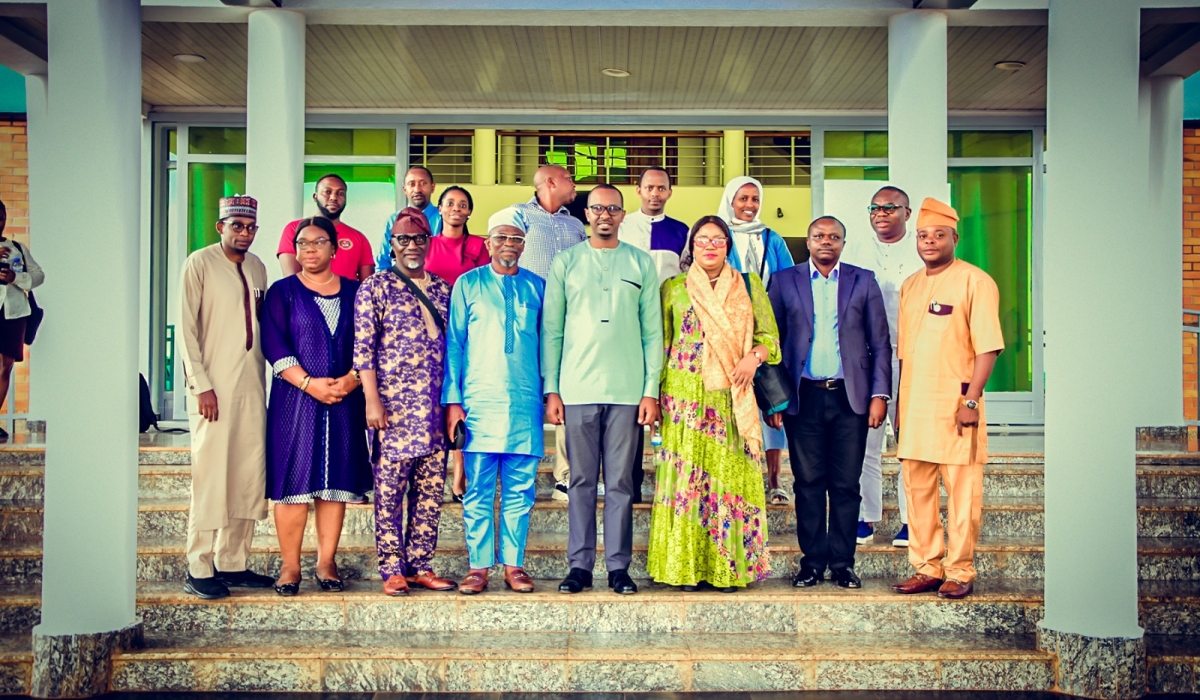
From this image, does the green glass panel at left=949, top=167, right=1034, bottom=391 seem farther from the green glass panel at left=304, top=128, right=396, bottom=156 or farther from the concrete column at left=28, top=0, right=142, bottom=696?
the concrete column at left=28, top=0, right=142, bottom=696

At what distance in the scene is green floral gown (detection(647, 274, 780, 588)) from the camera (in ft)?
15.7

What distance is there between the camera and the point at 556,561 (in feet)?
17.0

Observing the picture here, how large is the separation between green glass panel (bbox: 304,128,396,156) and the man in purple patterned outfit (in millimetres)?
5143

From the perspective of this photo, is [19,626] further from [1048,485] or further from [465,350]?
[1048,485]

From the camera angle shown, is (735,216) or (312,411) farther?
(735,216)

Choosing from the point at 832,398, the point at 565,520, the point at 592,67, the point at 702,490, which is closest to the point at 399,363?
the point at 565,520

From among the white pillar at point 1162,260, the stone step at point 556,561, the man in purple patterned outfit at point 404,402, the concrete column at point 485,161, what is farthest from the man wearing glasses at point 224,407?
the concrete column at point 485,161

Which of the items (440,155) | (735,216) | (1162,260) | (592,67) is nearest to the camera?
(735,216)

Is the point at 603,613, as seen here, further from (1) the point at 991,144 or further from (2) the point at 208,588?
(1) the point at 991,144

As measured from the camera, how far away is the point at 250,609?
4.68 m

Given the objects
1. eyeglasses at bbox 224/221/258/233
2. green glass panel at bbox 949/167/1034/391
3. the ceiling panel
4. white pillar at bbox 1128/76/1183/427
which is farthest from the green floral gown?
green glass panel at bbox 949/167/1034/391

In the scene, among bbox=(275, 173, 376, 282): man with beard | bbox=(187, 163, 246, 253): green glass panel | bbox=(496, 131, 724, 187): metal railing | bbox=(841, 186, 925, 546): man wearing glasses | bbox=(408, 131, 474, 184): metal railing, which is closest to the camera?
bbox=(841, 186, 925, 546): man wearing glasses

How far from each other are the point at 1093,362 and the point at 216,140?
322 inches

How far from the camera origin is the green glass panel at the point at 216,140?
381 inches
